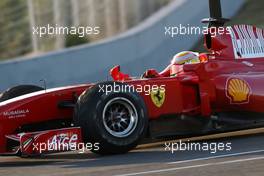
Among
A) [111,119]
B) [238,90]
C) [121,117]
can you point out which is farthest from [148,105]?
[238,90]

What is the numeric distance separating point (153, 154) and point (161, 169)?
4.17 feet

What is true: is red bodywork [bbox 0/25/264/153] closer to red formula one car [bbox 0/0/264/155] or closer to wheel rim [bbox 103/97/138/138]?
red formula one car [bbox 0/0/264/155]

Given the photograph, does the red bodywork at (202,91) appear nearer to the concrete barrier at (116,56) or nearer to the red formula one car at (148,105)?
the red formula one car at (148,105)

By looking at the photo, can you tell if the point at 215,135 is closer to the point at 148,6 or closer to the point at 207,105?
the point at 207,105

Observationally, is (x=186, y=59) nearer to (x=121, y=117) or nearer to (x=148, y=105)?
(x=148, y=105)

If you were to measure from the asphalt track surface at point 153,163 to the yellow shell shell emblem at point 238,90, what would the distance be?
564 mm

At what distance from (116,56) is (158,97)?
7.83 metres

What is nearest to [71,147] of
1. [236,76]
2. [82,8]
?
[236,76]

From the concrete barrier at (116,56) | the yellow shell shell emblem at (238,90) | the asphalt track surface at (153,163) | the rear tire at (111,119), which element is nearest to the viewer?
the asphalt track surface at (153,163)

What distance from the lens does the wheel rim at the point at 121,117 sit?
9.06 meters

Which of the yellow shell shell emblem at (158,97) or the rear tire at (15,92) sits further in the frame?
the rear tire at (15,92)

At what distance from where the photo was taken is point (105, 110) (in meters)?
8.98

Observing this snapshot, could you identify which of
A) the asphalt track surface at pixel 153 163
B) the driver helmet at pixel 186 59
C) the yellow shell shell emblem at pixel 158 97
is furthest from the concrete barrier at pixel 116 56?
the yellow shell shell emblem at pixel 158 97

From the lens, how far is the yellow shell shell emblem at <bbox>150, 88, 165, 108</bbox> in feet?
31.0
